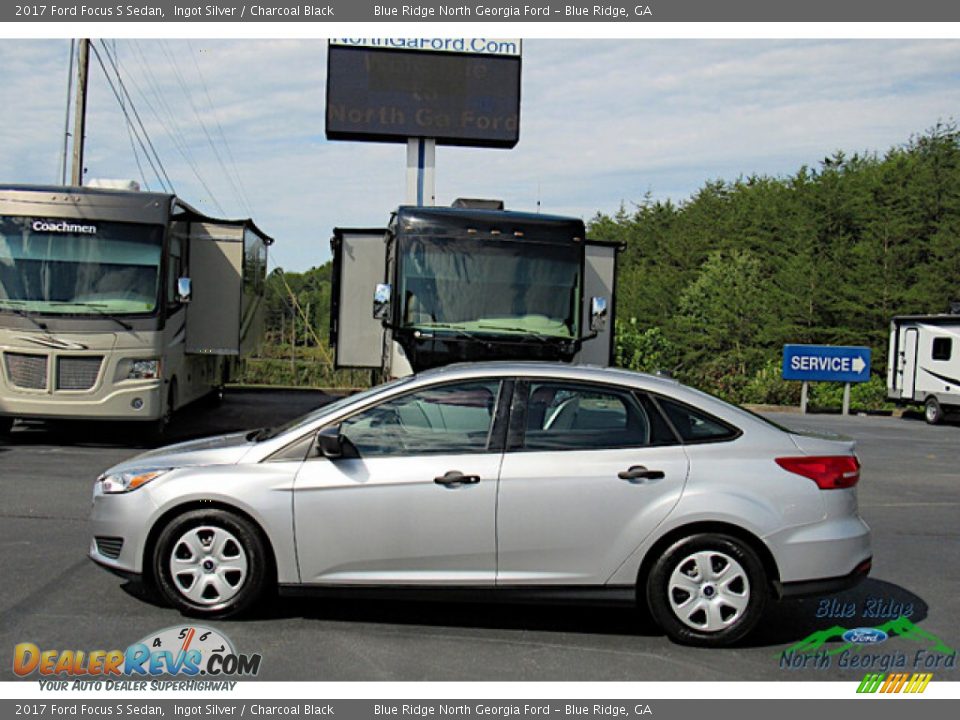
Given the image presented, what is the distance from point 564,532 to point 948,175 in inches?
1542

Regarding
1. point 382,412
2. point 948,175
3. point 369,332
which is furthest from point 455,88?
point 948,175

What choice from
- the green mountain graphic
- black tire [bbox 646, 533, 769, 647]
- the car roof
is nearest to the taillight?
black tire [bbox 646, 533, 769, 647]

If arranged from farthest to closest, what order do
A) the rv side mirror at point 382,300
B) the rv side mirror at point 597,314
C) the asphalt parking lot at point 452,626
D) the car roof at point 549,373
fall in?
the rv side mirror at point 597,314
the rv side mirror at point 382,300
the car roof at point 549,373
the asphalt parking lot at point 452,626

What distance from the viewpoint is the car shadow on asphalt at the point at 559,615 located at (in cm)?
588

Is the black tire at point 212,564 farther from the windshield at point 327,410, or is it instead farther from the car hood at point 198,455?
the windshield at point 327,410

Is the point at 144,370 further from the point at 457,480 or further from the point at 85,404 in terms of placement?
the point at 457,480

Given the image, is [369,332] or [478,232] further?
[369,332]

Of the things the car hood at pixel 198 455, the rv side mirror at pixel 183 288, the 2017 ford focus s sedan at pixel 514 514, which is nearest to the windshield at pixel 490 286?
the rv side mirror at pixel 183 288

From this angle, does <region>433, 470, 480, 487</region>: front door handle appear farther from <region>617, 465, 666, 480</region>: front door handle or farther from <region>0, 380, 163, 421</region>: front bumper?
<region>0, 380, 163, 421</region>: front bumper

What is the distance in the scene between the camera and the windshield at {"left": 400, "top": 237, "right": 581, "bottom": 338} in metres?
12.8

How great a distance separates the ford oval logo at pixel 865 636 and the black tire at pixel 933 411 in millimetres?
20044

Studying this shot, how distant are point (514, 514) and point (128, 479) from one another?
2.32 metres
